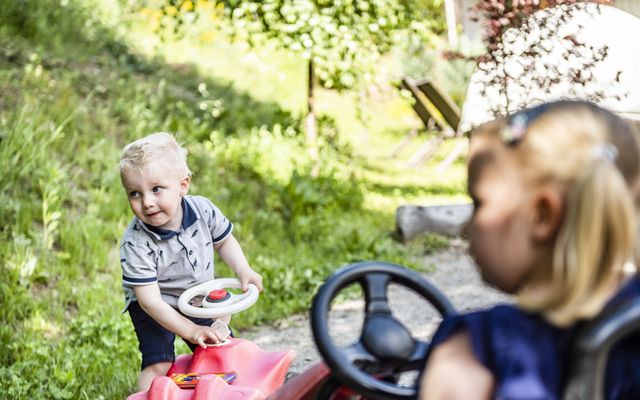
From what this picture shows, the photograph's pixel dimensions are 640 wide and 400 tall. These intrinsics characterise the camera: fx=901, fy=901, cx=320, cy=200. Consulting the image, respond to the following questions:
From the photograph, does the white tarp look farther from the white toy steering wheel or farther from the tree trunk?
the white toy steering wheel

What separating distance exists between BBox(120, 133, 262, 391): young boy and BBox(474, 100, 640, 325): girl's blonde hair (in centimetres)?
151

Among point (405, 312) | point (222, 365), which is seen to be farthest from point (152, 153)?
point (405, 312)

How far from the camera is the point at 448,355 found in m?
1.57

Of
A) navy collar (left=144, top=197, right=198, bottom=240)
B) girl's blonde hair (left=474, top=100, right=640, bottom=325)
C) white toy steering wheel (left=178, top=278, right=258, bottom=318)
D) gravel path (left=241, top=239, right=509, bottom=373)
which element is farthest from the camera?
gravel path (left=241, top=239, right=509, bottom=373)

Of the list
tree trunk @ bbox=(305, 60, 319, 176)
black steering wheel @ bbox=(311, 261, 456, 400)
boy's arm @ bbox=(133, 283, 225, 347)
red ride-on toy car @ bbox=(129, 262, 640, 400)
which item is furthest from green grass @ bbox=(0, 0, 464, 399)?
black steering wheel @ bbox=(311, 261, 456, 400)

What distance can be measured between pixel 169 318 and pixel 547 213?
63.2 inches

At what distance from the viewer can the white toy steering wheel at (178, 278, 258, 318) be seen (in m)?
2.68

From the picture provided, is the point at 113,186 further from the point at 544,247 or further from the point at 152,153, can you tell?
the point at 544,247

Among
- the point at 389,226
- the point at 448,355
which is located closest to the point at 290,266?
the point at 389,226

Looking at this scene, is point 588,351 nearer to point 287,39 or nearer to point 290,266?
point 290,266

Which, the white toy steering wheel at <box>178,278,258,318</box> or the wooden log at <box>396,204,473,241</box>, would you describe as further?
the wooden log at <box>396,204,473,241</box>

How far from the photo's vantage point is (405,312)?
522 centimetres

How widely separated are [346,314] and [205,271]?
217cm

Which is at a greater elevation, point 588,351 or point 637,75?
point 588,351
